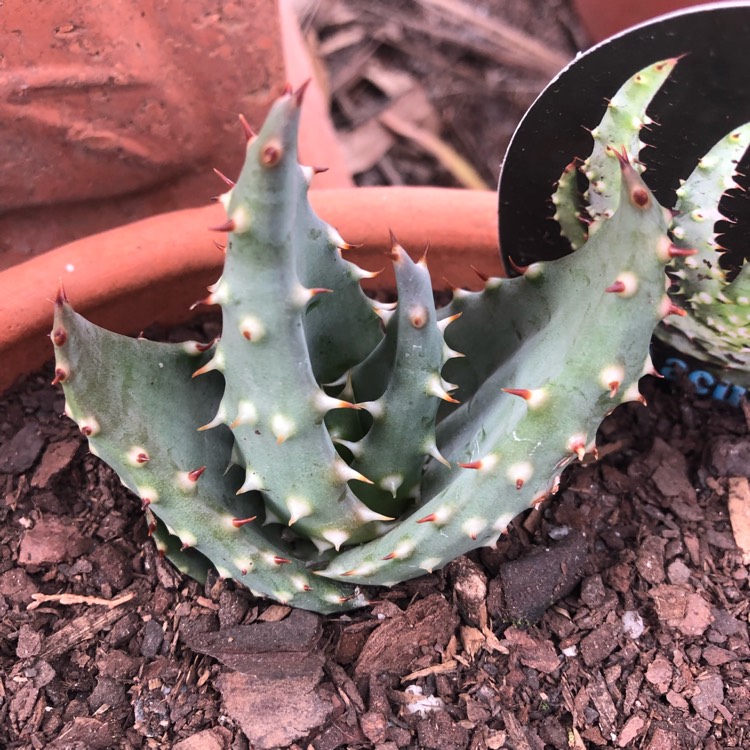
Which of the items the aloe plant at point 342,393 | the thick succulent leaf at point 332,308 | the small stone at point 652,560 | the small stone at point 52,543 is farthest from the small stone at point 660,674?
the small stone at point 52,543

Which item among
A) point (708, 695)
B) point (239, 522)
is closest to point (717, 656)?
point (708, 695)

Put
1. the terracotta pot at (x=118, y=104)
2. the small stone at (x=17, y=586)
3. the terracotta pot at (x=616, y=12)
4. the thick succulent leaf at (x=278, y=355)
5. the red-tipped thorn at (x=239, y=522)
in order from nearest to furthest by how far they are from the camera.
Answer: the thick succulent leaf at (x=278, y=355) < the red-tipped thorn at (x=239, y=522) < the small stone at (x=17, y=586) < the terracotta pot at (x=118, y=104) < the terracotta pot at (x=616, y=12)

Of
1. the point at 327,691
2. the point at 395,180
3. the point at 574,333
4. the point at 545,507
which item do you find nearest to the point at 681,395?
the point at 545,507

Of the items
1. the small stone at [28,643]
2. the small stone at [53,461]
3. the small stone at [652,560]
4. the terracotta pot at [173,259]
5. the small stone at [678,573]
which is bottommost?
the small stone at [678,573]

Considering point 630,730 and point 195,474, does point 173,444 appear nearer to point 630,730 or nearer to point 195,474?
point 195,474

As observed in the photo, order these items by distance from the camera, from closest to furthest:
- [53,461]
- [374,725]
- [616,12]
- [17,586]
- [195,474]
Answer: [195,474]
[374,725]
[17,586]
[53,461]
[616,12]

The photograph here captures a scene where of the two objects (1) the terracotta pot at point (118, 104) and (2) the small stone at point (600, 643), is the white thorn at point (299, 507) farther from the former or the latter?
(1) the terracotta pot at point (118, 104)
